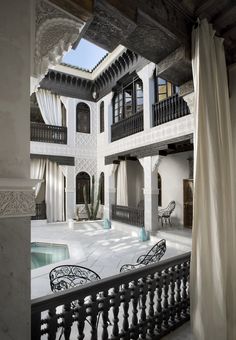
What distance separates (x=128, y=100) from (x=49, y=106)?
11.2 feet

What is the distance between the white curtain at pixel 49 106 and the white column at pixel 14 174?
8.51m

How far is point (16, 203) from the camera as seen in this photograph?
1.16 meters

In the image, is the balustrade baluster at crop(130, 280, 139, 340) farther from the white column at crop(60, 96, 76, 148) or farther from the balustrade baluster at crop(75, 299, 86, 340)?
the white column at crop(60, 96, 76, 148)

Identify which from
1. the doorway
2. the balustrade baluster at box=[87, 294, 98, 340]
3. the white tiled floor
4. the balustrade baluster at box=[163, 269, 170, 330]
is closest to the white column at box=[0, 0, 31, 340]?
the balustrade baluster at box=[87, 294, 98, 340]

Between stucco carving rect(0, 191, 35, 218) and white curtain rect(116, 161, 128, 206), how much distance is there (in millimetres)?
8092

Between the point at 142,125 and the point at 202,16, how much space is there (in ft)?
17.5

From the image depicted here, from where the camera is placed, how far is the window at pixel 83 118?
32.2ft

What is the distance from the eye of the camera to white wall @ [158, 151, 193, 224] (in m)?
7.91

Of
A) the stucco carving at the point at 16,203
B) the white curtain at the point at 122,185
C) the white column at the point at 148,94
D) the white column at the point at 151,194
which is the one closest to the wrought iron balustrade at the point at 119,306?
the stucco carving at the point at 16,203

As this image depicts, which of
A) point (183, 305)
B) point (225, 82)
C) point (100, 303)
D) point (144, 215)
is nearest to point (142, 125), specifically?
Answer: point (144, 215)

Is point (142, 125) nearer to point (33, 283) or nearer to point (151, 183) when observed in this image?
point (151, 183)

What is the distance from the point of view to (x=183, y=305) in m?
2.23

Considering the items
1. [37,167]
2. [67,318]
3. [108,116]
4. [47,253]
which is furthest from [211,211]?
[37,167]

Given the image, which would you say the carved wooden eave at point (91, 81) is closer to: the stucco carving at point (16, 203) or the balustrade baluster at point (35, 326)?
the stucco carving at point (16, 203)
